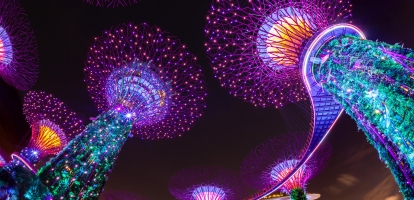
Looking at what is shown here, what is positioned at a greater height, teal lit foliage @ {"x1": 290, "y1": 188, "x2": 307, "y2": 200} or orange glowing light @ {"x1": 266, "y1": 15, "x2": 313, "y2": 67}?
orange glowing light @ {"x1": 266, "y1": 15, "x2": 313, "y2": 67}

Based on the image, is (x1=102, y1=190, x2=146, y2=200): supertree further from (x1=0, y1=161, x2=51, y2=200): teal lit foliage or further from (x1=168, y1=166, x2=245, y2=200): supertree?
(x1=0, y1=161, x2=51, y2=200): teal lit foliage

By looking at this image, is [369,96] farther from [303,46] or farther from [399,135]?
[303,46]

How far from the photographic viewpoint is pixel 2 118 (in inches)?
585

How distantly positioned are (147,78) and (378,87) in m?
6.96

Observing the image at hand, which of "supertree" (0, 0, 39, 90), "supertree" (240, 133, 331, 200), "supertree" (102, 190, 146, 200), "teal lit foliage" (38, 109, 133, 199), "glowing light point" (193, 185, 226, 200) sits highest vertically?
"supertree" (0, 0, 39, 90)

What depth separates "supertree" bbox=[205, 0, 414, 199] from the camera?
576 cm

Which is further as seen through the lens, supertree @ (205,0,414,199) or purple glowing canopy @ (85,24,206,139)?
purple glowing canopy @ (85,24,206,139)

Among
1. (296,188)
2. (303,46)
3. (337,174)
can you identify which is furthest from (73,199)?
(337,174)

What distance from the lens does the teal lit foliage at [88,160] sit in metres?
8.07

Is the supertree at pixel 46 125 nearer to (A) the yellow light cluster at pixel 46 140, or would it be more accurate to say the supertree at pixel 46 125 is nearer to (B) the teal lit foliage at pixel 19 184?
(A) the yellow light cluster at pixel 46 140

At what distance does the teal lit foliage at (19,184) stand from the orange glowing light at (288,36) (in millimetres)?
6602

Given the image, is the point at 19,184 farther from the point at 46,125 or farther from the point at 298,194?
the point at 298,194

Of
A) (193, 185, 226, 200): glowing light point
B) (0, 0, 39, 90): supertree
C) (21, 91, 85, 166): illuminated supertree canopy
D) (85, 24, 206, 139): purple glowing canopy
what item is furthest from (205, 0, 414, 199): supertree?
(193, 185, 226, 200): glowing light point

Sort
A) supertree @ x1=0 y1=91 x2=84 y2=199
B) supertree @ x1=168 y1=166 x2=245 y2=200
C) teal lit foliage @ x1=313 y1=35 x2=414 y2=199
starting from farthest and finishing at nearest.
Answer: supertree @ x1=168 y1=166 x2=245 y2=200 < supertree @ x1=0 y1=91 x2=84 y2=199 < teal lit foliage @ x1=313 y1=35 x2=414 y2=199
